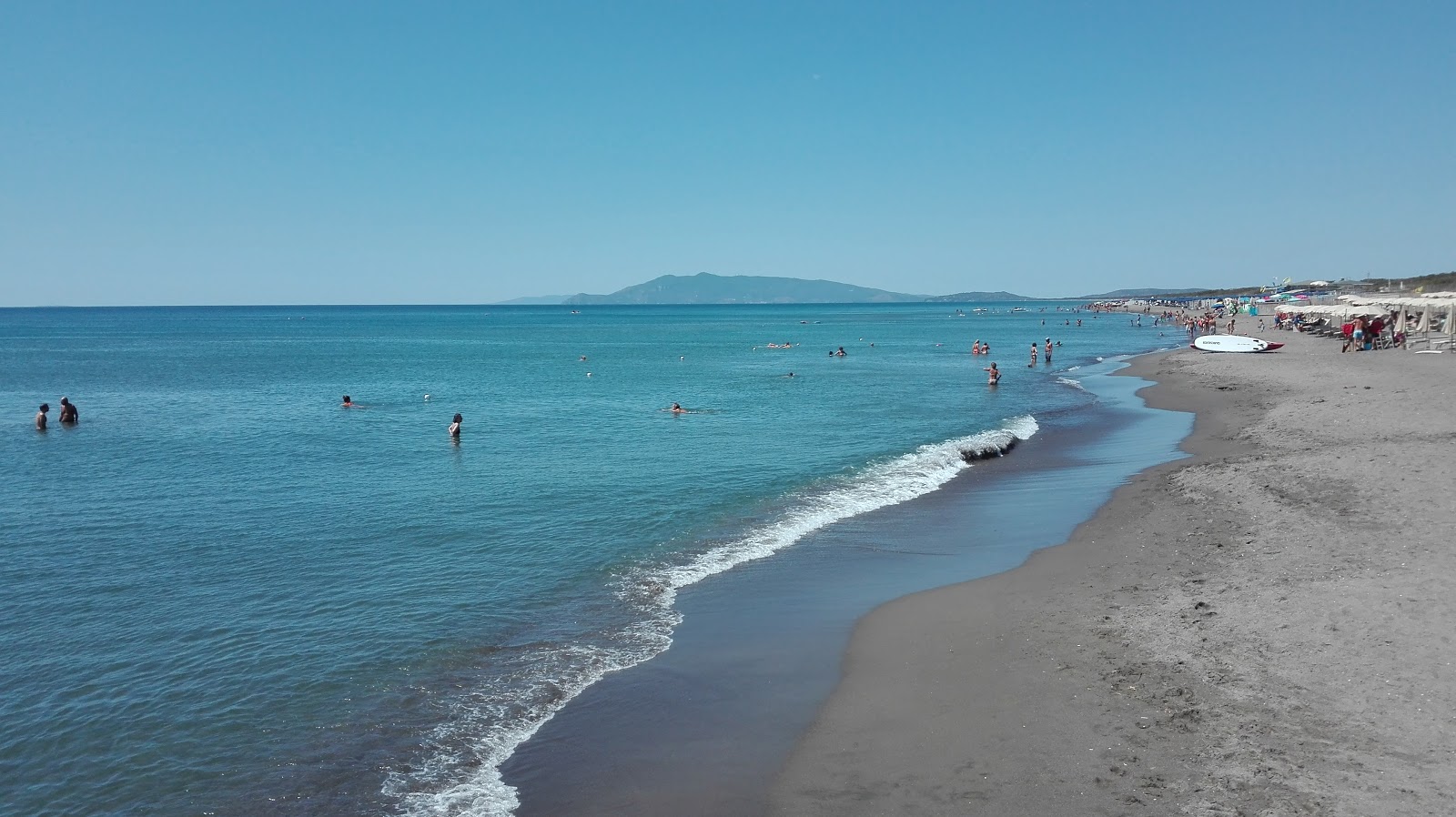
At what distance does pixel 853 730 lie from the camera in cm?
1007

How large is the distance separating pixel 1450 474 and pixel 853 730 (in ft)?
47.8

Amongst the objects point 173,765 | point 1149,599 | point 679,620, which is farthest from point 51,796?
point 1149,599

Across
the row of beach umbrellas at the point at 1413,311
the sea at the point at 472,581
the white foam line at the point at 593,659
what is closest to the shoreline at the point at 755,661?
the sea at the point at 472,581

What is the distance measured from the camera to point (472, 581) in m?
16.0

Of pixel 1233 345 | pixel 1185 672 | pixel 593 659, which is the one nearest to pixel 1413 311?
pixel 1233 345

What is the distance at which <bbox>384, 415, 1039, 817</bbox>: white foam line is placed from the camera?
915cm

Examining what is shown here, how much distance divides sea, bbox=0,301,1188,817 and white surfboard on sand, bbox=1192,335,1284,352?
24386mm

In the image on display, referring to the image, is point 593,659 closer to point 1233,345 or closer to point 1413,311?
point 1233,345

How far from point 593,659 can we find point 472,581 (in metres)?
4.45

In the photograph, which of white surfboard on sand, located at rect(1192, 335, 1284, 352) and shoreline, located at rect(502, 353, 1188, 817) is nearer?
shoreline, located at rect(502, 353, 1188, 817)

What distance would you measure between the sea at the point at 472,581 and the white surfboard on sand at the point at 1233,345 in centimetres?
2439

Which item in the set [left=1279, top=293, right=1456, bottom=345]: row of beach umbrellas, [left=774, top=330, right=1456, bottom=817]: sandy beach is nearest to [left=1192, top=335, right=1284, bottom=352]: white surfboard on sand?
[left=1279, top=293, right=1456, bottom=345]: row of beach umbrellas

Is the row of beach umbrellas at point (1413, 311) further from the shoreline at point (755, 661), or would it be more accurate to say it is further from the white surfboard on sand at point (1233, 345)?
the shoreline at point (755, 661)

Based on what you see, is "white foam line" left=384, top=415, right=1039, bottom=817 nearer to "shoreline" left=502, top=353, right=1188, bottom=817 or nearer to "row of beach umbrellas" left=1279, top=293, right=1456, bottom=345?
"shoreline" left=502, top=353, right=1188, bottom=817
